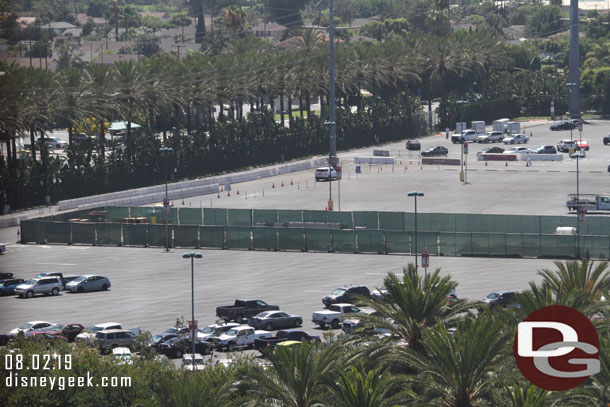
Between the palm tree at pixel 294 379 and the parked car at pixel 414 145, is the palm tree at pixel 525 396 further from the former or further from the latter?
the parked car at pixel 414 145

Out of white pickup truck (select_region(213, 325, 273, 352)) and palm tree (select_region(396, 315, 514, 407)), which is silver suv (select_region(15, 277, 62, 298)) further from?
palm tree (select_region(396, 315, 514, 407))

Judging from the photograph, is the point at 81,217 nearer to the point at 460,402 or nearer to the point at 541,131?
the point at 460,402

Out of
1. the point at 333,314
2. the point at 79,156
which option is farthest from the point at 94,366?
the point at 79,156

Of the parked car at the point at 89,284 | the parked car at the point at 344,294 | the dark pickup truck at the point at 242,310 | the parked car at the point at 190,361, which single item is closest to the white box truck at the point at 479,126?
the parked car at the point at 89,284

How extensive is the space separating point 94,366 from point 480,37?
161m

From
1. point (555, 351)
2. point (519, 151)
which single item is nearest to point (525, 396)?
point (555, 351)

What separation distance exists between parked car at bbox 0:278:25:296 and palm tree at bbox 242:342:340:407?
39.5 meters

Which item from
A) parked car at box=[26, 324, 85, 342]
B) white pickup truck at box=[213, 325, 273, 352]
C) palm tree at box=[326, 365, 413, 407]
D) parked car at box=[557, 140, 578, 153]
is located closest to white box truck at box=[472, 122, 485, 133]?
parked car at box=[557, 140, 578, 153]

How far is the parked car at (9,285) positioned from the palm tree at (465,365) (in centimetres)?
4242

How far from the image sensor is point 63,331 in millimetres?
57875

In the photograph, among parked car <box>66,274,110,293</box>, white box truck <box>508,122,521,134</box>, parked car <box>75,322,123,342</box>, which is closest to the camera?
parked car <box>75,322,123,342</box>

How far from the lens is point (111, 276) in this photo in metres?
76.9

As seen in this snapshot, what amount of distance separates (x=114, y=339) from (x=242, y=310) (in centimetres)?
860

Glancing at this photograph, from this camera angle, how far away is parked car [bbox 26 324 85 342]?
189 feet
